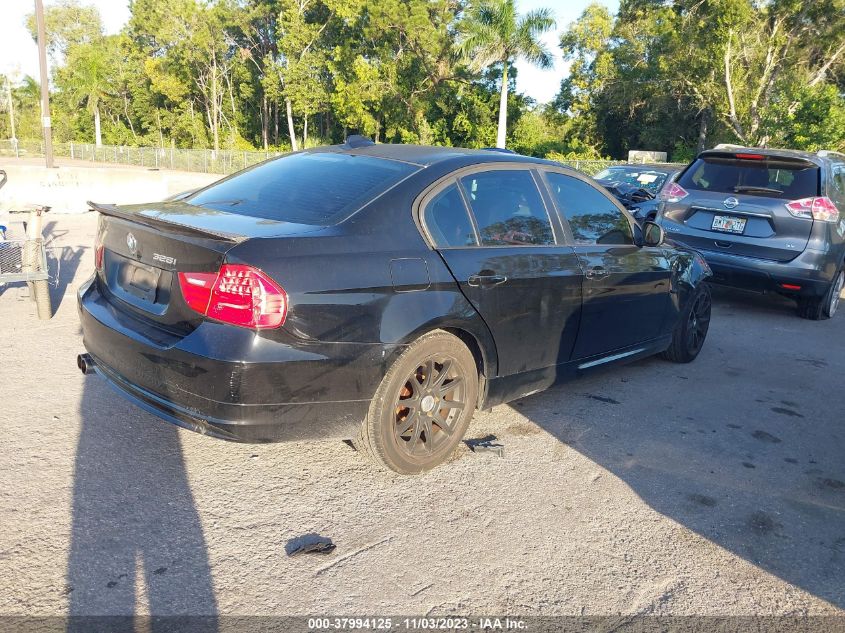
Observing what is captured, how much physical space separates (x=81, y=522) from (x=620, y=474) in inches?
104

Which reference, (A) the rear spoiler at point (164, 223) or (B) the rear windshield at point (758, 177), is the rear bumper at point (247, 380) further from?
(B) the rear windshield at point (758, 177)

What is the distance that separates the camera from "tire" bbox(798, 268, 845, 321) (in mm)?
7918

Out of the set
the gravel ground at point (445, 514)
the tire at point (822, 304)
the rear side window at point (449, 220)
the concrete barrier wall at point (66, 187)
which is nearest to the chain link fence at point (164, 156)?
the concrete barrier wall at point (66, 187)

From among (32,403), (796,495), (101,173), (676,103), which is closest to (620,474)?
(796,495)

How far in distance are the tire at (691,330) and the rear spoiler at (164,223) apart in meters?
3.85

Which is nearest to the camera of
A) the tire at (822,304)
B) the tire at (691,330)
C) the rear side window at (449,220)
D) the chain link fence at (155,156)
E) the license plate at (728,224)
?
the rear side window at (449,220)

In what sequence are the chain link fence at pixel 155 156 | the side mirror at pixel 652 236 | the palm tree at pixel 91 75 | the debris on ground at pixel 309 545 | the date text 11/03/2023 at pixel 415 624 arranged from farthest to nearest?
the palm tree at pixel 91 75
the chain link fence at pixel 155 156
the side mirror at pixel 652 236
the debris on ground at pixel 309 545
the date text 11/03/2023 at pixel 415 624

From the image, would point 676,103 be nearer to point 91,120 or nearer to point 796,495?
point 796,495

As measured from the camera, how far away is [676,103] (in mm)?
45625

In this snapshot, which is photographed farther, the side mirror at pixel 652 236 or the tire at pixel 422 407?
the side mirror at pixel 652 236

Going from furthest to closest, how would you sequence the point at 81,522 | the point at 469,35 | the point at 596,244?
1. the point at 469,35
2. the point at 596,244
3. the point at 81,522

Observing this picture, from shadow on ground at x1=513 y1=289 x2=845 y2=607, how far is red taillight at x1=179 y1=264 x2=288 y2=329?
81.0 inches

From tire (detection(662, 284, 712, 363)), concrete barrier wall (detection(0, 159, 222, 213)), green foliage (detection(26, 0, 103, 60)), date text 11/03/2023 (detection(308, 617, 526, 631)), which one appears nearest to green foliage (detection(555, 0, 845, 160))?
concrete barrier wall (detection(0, 159, 222, 213))

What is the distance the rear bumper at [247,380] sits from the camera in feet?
10.2
